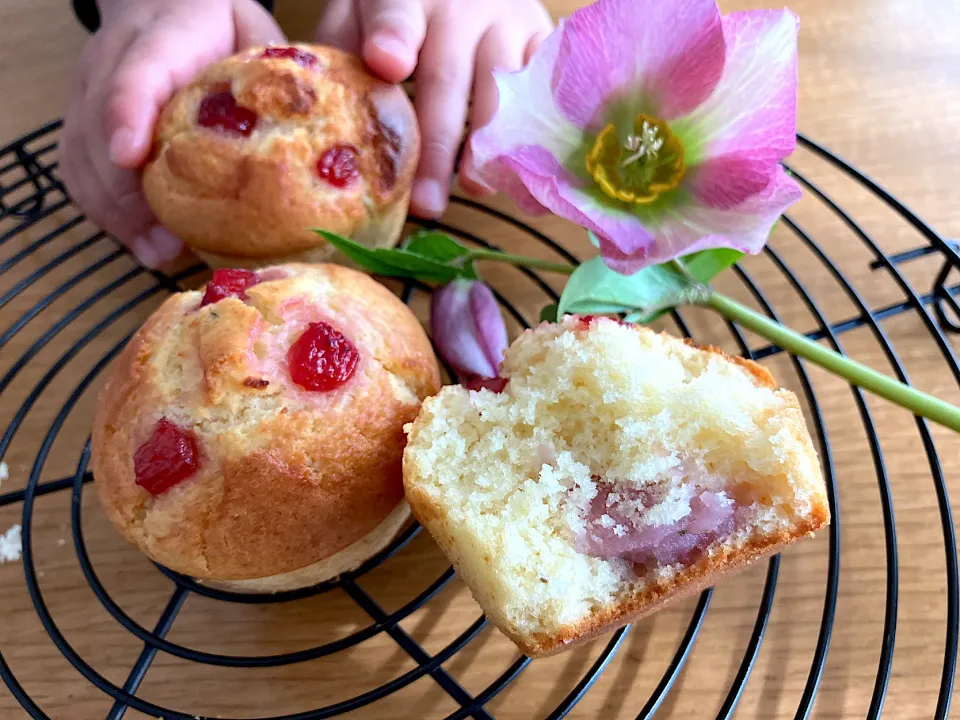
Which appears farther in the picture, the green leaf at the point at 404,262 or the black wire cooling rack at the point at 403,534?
the green leaf at the point at 404,262

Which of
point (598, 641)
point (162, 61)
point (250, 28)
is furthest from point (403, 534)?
point (250, 28)

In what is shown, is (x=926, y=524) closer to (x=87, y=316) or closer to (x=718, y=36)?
(x=718, y=36)

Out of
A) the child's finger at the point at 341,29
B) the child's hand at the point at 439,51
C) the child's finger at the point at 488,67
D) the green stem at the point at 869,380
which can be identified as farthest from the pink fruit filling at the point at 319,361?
→ the child's finger at the point at 341,29

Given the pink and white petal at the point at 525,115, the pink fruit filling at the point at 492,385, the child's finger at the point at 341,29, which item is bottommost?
the pink fruit filling at the point at 492,385

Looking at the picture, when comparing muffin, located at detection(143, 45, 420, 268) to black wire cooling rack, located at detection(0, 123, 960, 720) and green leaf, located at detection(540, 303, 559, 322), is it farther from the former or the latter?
green leaf, located at detection(540, 303, 559, 322)

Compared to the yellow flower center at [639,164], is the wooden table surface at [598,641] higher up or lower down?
lower down

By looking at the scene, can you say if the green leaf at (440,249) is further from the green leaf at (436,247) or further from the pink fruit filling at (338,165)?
the pink fruit filling at (338,165)
